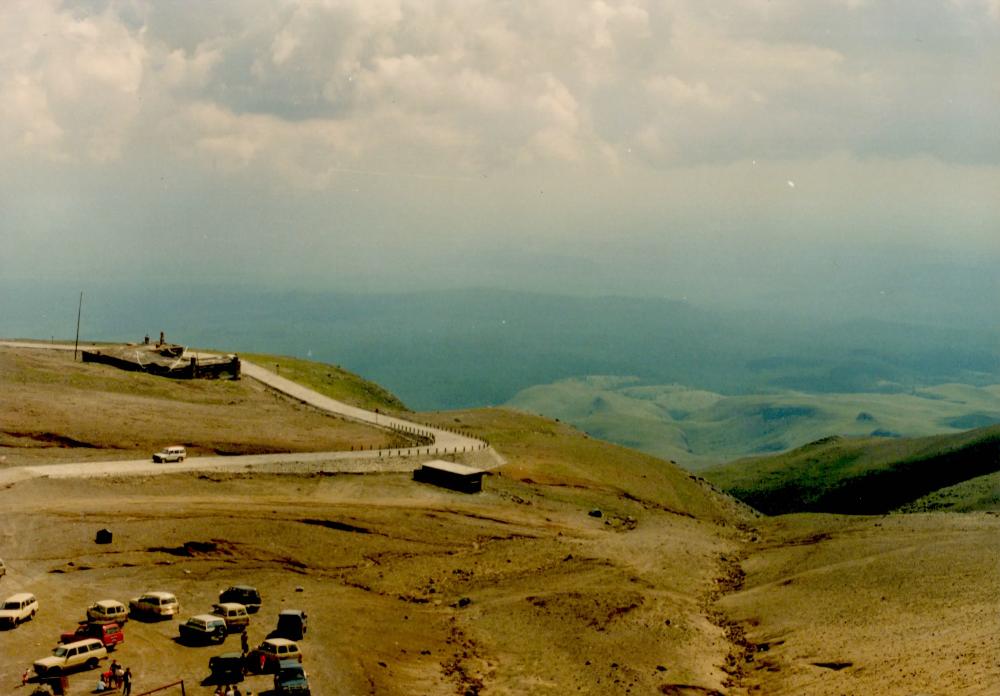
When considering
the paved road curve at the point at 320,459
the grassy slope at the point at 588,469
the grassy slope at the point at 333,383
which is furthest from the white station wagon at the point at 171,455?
the grassy slope at the point at 333,383

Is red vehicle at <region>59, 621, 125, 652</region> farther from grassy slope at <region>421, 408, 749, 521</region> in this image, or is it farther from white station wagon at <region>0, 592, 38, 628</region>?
grassy slope at <region>421, 408, 749, 521</region>

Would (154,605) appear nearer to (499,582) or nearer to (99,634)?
(99,634)

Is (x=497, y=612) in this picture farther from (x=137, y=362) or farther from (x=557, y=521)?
(x=137, y=362)

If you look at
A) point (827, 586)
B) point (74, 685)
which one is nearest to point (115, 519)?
point (74, 685)

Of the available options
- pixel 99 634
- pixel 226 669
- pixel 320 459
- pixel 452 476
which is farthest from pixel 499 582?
pixel 320 459

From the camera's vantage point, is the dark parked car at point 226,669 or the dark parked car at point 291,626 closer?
the dark parked car at point 226,669

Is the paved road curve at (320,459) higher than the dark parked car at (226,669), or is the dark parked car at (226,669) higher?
the paved road curve at (320,459)

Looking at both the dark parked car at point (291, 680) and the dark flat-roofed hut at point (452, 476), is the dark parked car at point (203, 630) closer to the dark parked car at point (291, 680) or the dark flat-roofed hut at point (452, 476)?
the dark parked car at point (291, 680)
